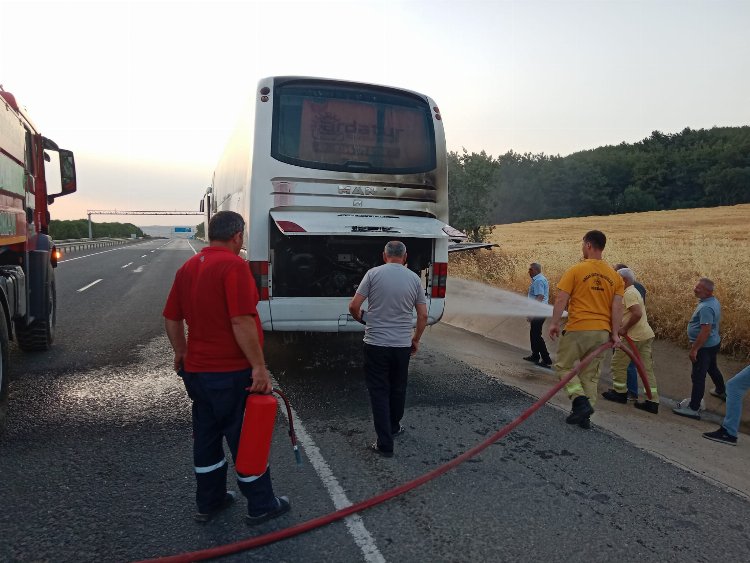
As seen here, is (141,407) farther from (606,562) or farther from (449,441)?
(606,562)

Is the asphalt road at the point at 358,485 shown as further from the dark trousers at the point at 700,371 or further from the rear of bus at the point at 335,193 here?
the dark trousers at the point at 700,371

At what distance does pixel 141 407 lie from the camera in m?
5.35

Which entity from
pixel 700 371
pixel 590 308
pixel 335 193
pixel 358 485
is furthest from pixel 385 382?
pixel 700 371

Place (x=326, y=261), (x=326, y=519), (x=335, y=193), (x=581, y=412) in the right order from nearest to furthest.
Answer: (x=326, y=519), (x=581, y=412), (x=335, y=193), (x=326, y=261)

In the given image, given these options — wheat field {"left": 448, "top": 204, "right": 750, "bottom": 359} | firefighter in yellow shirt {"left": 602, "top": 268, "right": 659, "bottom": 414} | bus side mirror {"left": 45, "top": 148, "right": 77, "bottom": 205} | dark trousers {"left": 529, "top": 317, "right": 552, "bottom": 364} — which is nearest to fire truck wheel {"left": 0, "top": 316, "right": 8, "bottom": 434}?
bus side mirror {"left": 45, "top": 148, "right": 77, "bottom": 205}

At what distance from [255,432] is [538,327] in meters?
6.18

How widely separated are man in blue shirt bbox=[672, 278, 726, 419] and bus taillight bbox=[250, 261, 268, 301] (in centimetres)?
480

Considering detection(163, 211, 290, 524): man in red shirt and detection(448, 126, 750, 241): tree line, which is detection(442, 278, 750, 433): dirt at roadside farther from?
detection(448, 126, 750, 241): tree line

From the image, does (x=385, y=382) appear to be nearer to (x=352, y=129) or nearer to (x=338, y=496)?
(x=338, y=496)

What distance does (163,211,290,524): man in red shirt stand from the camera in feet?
9.96

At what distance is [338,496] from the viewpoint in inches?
142

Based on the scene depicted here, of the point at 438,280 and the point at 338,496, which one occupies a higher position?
the point at 438,280

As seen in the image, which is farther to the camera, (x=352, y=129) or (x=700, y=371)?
(x=352, y=129)

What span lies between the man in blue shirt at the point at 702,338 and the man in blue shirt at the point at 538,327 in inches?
89.6
